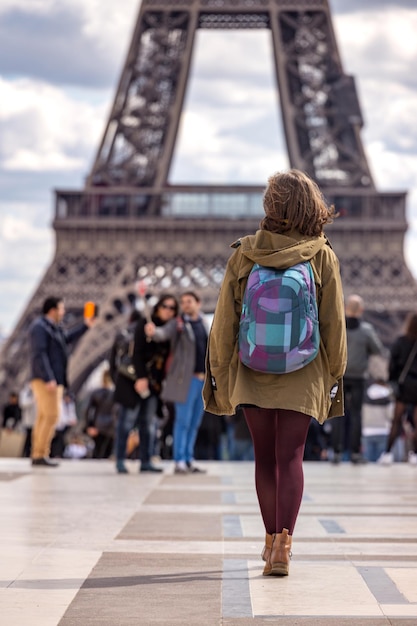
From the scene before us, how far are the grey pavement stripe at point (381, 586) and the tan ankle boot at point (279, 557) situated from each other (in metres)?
0.32

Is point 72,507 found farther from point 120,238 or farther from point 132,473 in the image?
point 120,238

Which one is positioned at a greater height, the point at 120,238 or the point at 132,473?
the point at 120,238

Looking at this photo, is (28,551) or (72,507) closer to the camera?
(28,551)

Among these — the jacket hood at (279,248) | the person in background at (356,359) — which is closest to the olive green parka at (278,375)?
the jacket hood at (279,248)

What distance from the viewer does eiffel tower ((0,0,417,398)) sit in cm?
4403

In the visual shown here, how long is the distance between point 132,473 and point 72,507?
4.70m

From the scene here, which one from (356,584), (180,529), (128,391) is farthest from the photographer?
(128,391)

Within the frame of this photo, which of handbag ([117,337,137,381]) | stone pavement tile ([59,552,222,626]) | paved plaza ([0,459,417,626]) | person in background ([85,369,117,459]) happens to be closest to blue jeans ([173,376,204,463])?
handbag ([117,337,137,381])

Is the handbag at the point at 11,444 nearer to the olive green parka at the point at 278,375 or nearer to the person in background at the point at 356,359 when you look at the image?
the person in background at the point at 356,359

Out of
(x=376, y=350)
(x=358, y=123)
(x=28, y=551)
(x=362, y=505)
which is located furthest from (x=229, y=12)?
(x=28, y=551)

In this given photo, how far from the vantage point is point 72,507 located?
943 cm

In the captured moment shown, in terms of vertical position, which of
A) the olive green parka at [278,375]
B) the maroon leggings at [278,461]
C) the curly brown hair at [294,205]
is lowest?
the maroon leggings at [278,461]

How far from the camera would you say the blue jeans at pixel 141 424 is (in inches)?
549

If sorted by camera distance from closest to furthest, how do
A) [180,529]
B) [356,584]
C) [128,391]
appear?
[356,584] → [180,529] → [128,391]
